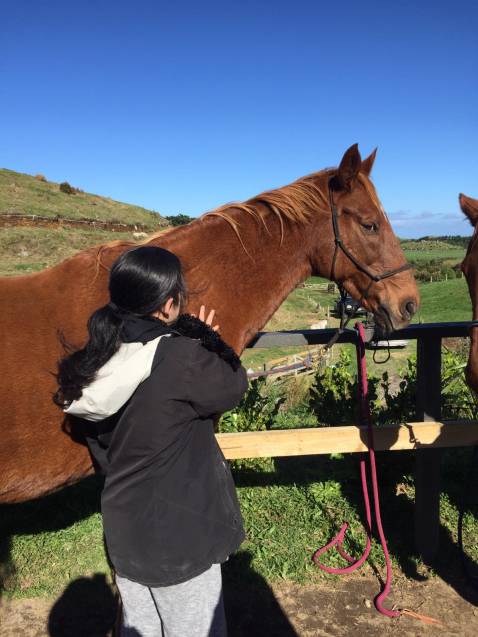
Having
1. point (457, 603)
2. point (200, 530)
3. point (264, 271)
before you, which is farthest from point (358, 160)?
point (457, 603)

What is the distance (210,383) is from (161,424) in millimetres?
232

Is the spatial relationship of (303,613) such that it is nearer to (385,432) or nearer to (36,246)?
(385,432)

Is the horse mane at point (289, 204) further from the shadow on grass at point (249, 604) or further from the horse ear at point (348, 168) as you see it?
the shadow on grass at point (249, 604)

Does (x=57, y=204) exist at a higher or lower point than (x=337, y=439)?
higher

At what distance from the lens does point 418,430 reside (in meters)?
Result: 3.42

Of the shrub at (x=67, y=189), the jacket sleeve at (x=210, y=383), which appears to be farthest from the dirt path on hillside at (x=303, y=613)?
the shrub at (x=67, y=189)

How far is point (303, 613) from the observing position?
320 cm

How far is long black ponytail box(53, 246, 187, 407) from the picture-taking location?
1694mm

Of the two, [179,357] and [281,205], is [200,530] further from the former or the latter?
[281,205]

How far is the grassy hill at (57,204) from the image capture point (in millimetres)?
32572

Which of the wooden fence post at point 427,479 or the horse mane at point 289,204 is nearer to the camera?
the horse mane at point 289,204

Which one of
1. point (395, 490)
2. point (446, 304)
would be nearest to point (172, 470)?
point (395, 490)

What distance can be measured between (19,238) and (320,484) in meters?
24.4

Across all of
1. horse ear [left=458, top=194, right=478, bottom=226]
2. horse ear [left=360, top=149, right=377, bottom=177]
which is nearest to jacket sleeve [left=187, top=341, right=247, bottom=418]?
horse ear [left=360, top=149, right=377, bottom=177]
